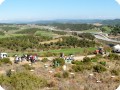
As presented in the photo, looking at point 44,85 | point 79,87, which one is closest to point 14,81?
point 44,85

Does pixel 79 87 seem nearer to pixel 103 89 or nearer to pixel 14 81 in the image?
pixel 103 89

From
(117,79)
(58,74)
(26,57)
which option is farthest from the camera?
(26,57)

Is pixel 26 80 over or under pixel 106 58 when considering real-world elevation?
over

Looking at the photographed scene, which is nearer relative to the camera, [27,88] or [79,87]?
[27,88]

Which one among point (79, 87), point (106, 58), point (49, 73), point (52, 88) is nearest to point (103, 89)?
point (79, 87)

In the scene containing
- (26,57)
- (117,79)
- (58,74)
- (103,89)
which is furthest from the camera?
(26,57)

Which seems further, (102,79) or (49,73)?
(49,73)

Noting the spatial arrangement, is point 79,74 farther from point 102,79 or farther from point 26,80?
point 26,80

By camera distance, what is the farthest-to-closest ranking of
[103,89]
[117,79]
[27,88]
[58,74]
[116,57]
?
1. [116,57]
2. [58,74]
3. [117,79]
4. [103,89]
5. [27,88]

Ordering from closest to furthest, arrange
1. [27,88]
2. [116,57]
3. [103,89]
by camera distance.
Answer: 1. [27,88]
2. [103,89]
3. [116,57]
